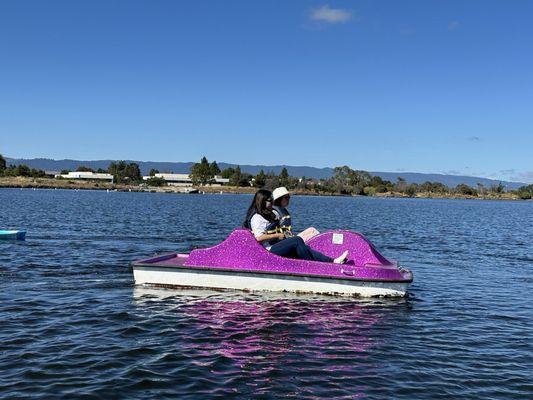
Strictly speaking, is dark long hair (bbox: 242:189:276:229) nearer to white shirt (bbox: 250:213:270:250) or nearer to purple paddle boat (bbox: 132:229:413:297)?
white shirt (bbox: 250:213:270:250)

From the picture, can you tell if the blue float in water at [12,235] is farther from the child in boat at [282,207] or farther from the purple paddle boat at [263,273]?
the child in boat at [282,207]

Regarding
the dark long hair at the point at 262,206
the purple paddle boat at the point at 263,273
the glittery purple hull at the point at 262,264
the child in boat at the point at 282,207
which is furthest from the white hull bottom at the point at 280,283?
the dark long hair at the point at 262,206

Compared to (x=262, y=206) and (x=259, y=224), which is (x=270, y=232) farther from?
(x=262, y=206)

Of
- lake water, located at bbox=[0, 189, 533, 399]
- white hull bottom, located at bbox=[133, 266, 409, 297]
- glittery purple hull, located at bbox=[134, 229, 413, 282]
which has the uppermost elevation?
glittery purple hull, located at bbox=[134, 229, 413, 282]

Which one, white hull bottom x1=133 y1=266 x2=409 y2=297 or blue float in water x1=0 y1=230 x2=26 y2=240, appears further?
blue float in water x1=0 y1=230 x2=26 y2=240

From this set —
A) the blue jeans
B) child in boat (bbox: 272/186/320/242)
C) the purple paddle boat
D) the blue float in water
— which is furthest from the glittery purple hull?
the blue float in water

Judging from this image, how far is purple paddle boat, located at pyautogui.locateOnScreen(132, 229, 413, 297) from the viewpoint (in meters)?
14.5

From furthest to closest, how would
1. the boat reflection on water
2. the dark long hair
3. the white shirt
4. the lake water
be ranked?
the white shirt, the dark long hair, the boat reflection on water, the lake water

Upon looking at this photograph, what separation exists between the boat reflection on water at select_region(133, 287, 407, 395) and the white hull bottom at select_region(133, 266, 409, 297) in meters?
0.24

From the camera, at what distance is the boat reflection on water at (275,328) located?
974cm

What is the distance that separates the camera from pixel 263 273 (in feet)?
47.8

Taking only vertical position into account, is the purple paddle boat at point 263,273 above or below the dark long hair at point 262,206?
below

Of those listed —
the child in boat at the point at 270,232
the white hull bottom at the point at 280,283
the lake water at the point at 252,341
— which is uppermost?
the child in boat at the point at 270,232

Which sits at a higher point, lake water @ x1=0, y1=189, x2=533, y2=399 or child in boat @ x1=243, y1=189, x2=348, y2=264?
child in boat @ x1=243, y1=189, x2=348, y2=264
